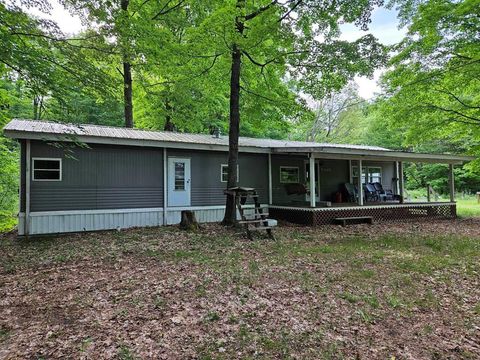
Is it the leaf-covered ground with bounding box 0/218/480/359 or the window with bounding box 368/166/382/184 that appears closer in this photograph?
the leaf-covered ground with bounding box 0/218/480/359

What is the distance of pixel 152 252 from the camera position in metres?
6.57

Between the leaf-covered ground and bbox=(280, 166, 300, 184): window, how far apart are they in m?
6.11

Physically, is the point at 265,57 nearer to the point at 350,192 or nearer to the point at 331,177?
the point at 331,177

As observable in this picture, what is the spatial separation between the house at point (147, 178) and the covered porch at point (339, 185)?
4 centimetres

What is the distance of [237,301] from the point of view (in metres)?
4.03

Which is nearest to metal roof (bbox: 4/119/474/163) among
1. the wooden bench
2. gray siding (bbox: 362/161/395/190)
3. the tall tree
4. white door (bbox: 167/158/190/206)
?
white door (bbox: 167/158/190/206)

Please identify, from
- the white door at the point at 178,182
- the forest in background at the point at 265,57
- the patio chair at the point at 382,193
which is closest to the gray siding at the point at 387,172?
the patio chair at the point at 382,193

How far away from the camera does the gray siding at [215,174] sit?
438 inches

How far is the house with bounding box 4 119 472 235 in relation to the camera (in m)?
8.48

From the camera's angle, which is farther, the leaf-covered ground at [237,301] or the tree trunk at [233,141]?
the tree trunk at [233,141]

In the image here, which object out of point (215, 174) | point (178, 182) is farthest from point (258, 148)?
point (178, 182)

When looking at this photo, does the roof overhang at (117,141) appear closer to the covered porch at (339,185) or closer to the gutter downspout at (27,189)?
the gutter downspout at (27,189)

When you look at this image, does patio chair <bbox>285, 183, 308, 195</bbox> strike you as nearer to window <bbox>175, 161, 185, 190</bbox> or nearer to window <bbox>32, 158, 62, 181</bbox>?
window <bbox>175, 161, 185, 190</bbox>

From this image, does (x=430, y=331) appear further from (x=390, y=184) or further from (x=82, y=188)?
(x=390, y=184)
